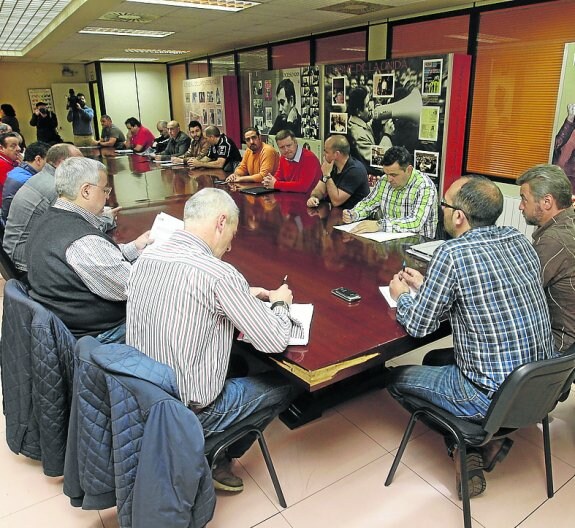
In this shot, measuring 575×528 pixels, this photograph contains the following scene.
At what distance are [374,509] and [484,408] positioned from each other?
0.59 metres

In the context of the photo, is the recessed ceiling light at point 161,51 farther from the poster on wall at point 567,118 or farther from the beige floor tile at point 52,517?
the beige floor tile at point 52,517

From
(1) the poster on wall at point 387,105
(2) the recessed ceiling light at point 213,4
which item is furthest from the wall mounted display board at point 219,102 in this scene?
(2) the recessed ceiling light at point 213,4

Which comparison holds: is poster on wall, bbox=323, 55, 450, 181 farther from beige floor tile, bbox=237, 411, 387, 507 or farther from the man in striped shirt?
the man in striped shirt

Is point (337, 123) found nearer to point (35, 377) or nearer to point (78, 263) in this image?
point (78, 263)

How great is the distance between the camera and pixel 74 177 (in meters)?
1.88

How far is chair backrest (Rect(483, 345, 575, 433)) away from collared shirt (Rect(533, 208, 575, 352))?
364 mm

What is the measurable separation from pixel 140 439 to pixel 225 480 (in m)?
0.71

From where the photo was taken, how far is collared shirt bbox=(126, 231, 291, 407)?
4.48ft

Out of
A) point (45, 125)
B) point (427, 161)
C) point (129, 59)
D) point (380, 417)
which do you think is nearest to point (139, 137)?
point (45, 125)

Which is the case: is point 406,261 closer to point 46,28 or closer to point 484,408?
point 484,408

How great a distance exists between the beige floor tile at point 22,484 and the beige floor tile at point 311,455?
31.3 inches

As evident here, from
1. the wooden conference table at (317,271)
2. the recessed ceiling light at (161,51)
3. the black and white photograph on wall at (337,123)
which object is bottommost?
the wooden conference table at (317,271)

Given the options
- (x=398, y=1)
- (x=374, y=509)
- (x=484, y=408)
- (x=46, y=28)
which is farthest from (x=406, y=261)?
(x=46, y=28)

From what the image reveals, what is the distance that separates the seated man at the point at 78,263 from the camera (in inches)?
68.7
